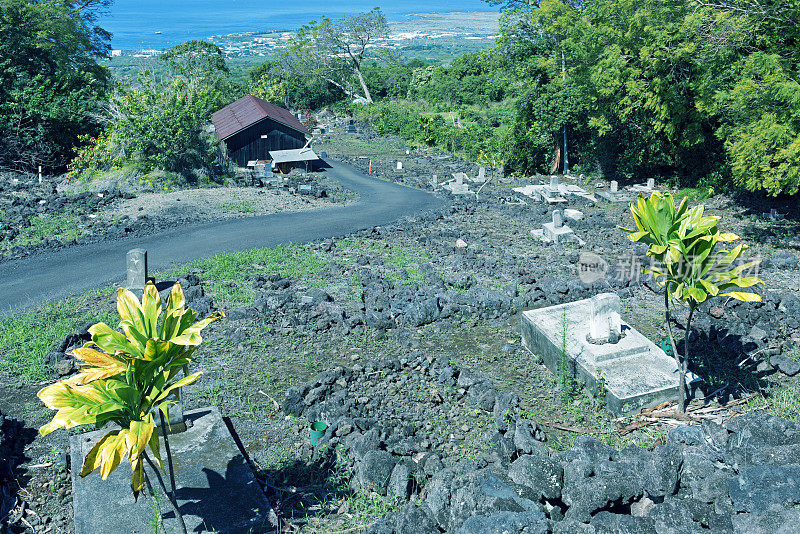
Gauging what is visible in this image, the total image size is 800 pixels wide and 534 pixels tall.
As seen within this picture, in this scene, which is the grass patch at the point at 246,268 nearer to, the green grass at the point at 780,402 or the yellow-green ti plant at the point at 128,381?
the yellow-green ti plant at the point at 128,381

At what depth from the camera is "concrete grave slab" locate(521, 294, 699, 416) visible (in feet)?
31.2

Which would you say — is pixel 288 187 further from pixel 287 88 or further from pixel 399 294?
pixel 287 88

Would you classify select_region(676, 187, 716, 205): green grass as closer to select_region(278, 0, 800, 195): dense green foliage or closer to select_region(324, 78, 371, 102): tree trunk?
select_region(278, 0, 800, 195): dense green foliage

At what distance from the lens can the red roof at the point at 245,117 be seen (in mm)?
34688

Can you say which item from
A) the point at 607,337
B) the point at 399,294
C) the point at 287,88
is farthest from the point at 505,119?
the point at 607,337

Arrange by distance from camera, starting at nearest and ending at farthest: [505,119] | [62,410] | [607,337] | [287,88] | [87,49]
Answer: [62,410] → [607,337] → [87,49] → [505,119] → [287,88]

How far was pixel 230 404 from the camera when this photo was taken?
9.88 metres

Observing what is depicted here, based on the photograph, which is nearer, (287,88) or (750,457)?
(750,457)

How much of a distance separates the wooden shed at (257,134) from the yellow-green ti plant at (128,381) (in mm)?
29743

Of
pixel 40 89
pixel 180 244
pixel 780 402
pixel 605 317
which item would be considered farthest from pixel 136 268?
pixel 40 89

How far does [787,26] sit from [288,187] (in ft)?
65.7

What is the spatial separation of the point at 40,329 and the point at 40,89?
910 inches

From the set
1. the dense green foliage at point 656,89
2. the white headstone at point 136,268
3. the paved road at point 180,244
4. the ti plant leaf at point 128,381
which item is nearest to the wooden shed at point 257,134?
the paved road at point 180,244

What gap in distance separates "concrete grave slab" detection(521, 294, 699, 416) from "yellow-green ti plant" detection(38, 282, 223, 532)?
6809 millimetres
